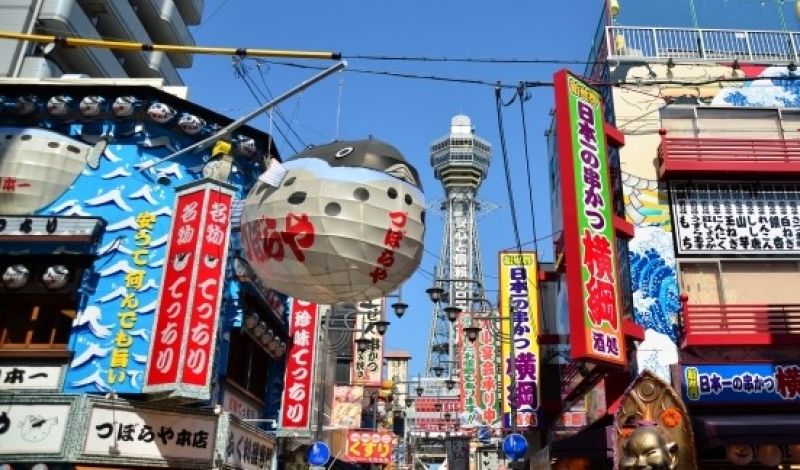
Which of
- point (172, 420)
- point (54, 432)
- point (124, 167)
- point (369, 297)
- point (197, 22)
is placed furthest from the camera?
point (197, 22)

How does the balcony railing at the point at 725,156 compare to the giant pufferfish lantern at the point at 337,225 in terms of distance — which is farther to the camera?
the balcony railing at the point at 725,156

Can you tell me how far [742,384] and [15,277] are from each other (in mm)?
14563

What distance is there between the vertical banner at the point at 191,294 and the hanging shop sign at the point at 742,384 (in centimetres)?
969

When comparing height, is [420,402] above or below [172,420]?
above

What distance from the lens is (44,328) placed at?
1314 cm

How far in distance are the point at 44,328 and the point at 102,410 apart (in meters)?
2.37

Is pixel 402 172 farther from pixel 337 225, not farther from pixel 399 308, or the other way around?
pixel 399 308

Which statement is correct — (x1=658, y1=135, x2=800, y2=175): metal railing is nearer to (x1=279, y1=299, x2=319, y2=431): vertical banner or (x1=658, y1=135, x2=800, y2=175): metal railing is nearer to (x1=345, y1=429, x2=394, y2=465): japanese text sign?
(x1=279, y1=299, x2=319, y2=431): vertical banner

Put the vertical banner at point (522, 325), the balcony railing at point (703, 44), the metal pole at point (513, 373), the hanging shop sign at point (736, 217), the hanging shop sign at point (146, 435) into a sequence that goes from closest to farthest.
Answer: the hanging shop sign at point (146, 435) → the hanging shop sign at point (736, 217) → the balcony railing at point (703, 44) → the metal pole at point (513, 373) → the vertical banner at point (522, 325)

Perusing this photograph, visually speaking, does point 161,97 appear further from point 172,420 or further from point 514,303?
point 514,303

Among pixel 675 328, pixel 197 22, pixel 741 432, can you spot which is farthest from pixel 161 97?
pixel 197 22

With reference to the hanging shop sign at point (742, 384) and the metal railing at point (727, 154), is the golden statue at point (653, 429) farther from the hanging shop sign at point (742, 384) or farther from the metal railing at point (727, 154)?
the metal railing at point (727, 154)

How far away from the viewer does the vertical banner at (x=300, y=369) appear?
16781mm

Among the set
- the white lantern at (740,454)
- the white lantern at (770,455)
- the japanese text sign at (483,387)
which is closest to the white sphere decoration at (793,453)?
the white lantern at (770,455)
